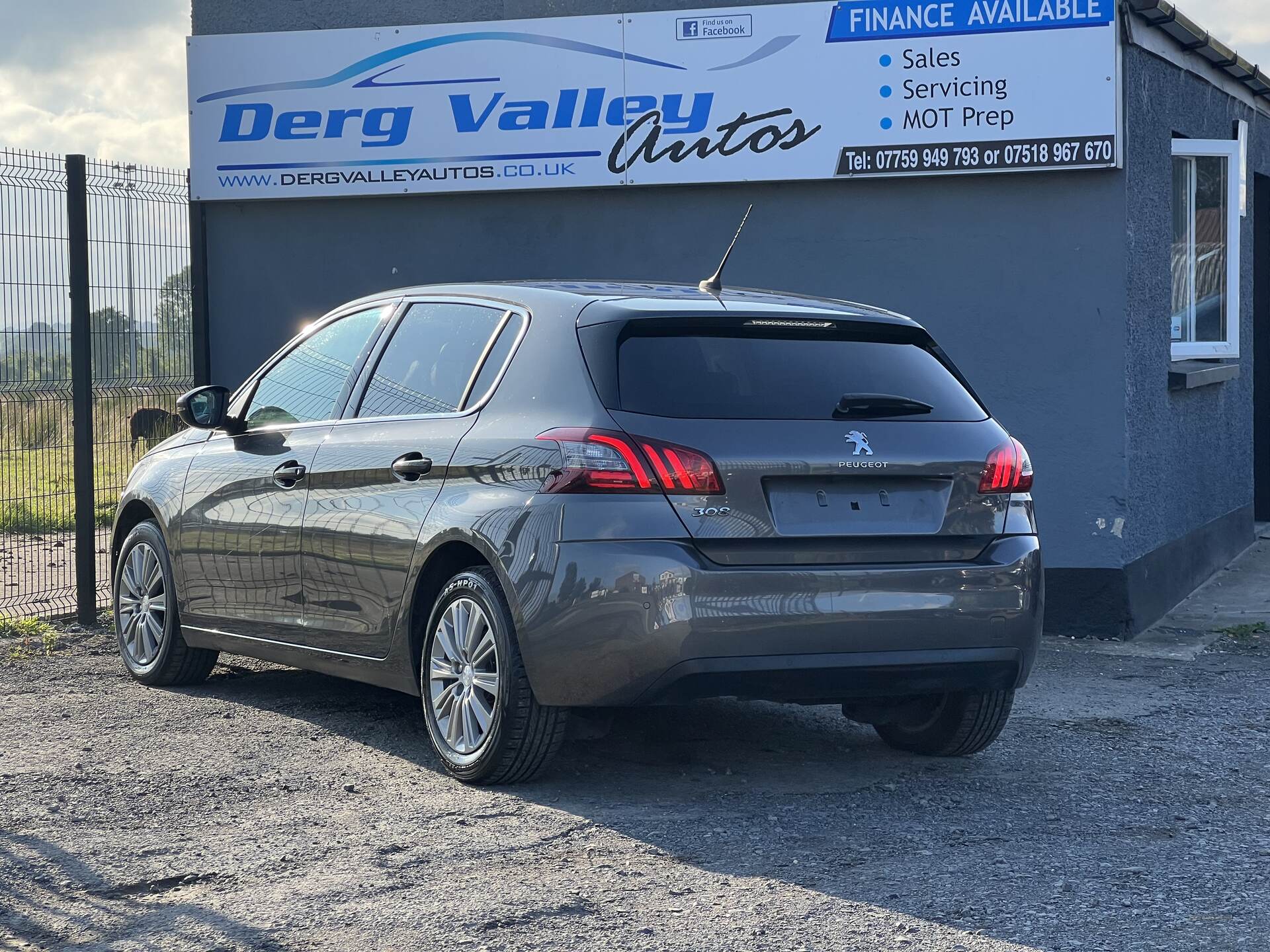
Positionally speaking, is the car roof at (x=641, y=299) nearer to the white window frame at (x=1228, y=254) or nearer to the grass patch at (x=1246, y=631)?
the grass patch at (x=1246, y=631)

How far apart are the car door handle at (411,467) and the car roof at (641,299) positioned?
63cm

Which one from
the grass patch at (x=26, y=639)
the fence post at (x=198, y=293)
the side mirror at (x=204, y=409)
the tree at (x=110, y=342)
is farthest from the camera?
the fence post at (x=198, y=293)

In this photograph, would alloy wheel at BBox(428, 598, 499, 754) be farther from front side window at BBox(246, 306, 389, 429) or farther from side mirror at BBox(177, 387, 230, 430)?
side mirror at BBox(177, 387, 230, 430)

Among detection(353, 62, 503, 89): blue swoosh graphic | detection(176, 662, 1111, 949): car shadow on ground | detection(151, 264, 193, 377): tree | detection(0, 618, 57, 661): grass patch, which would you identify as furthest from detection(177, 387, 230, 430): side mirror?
detection(353, 62, 503, 89): blue swoosh graphic

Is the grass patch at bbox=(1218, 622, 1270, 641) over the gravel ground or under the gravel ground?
Answer: over

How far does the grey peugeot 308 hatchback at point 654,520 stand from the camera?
5.18 m

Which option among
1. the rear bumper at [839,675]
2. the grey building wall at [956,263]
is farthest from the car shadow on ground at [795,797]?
the grey building wall at [956,263]

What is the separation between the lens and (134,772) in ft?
19.3

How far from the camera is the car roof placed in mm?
5664

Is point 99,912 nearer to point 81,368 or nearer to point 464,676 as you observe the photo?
point 464,676

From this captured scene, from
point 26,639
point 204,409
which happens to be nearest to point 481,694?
point 204,409

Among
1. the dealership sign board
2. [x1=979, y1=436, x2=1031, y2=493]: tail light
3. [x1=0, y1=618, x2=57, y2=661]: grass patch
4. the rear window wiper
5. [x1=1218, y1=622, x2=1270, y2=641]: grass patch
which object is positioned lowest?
[x1=1218, y1=622, x2=1270, y2=641]: grass patch

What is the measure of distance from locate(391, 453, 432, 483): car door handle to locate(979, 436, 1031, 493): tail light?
187cm

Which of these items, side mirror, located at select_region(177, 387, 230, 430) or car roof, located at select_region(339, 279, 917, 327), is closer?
car roof, located at select_region(339, 279, 917, 327)
